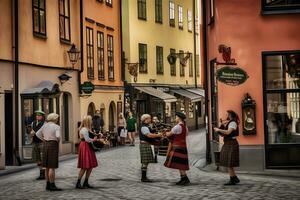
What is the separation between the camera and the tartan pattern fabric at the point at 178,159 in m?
15.5

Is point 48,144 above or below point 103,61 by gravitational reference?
below

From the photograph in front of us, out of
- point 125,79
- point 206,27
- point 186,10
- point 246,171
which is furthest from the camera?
point 186,10

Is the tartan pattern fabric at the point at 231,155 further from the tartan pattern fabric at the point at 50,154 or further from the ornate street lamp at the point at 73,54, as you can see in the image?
the ornate street lamp at the point at 73,54

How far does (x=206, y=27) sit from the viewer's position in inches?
875

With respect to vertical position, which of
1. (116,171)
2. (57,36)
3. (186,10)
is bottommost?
(116,171)

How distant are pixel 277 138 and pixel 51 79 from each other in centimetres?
1122

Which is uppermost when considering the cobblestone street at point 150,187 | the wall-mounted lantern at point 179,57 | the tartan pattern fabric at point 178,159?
the wall-mounted lantern at point 179,57

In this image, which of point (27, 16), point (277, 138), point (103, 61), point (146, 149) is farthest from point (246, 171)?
point (103, 61)

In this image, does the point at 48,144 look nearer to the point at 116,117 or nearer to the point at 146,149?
the point at 146,149

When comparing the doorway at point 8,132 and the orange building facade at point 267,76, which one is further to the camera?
the doorway at point 8,132

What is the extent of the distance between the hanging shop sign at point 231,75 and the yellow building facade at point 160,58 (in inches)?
859

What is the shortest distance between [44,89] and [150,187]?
10063 mm

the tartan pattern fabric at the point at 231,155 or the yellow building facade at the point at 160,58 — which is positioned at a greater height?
the yellow building facade at the point at 160,58

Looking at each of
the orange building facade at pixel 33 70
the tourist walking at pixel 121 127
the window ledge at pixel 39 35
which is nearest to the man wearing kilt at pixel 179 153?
the orange building facade at pixel 33 70
